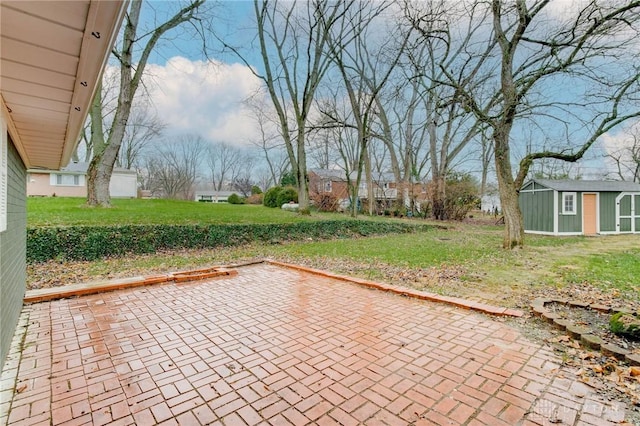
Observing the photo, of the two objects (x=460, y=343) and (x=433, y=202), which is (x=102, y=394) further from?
(x=433, y=202)

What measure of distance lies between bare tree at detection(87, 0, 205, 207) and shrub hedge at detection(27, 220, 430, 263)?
5262 mm

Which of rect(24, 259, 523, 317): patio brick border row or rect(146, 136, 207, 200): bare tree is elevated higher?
rect(146, 136, 207, 200): bare tree

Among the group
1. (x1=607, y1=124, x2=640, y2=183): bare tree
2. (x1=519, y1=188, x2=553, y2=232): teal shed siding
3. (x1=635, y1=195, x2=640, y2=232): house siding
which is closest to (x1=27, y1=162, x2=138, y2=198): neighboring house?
(x1=519, y1=188, x2=553, y2=232): teal shed siding

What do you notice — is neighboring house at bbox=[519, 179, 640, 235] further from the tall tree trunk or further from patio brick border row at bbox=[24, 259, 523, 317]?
patio brick border row at bbox=[24, 259, 523, 317]

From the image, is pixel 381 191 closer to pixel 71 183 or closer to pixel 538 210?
pixel 538 210

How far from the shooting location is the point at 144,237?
780 centimetres

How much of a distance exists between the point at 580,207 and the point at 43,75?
1765cm

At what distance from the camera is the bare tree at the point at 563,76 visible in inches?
282

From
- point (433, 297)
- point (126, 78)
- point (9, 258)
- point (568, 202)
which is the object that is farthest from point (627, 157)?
point (9, 258)

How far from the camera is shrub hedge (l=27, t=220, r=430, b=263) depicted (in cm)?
649

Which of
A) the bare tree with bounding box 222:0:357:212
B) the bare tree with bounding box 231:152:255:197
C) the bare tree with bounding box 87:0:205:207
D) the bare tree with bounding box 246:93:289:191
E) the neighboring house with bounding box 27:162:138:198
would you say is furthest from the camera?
the bare tree with bounding box 231:152:255:197

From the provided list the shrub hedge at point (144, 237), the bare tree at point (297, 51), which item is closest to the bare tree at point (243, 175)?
the bare tree at point (297, 51)

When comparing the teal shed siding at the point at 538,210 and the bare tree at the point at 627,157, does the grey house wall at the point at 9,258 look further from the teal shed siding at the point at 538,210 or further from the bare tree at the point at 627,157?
the bare tree at the point at 627,157

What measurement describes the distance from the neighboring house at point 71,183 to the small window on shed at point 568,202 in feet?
85.3
